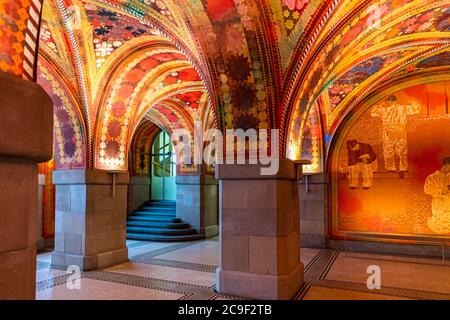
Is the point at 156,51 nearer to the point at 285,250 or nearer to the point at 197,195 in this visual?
the point at 285,250

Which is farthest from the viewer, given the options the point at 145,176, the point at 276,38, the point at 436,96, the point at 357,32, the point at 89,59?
the point at 145,176

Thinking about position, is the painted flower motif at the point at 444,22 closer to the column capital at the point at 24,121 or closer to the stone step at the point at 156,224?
the column capital at the point at 24,121

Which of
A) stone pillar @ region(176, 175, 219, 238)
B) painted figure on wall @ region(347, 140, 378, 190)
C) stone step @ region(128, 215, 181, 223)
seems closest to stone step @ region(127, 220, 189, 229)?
stone step @ region(128, 215, 181, 223)

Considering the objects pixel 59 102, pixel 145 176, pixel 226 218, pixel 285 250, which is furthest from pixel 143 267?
pixel 145 176

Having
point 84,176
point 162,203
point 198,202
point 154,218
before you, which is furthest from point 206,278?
point 162,203

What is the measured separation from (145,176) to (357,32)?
402 inches

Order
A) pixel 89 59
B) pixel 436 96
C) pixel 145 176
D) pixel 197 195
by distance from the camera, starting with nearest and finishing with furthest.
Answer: pixel 89 59 < pixel 436 96 < pixel 197 195 < pixel 145 176

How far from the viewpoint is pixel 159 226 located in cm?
1096

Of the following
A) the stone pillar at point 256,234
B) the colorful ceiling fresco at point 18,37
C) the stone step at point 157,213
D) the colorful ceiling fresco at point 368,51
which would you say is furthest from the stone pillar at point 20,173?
the stone step at point 157,213

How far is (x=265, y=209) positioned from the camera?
15.9ft

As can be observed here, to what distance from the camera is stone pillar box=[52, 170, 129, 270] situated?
656cm

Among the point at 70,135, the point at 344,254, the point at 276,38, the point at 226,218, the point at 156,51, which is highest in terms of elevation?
the point at 156,51

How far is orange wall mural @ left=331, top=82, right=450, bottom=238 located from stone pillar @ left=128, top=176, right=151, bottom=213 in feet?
24.3

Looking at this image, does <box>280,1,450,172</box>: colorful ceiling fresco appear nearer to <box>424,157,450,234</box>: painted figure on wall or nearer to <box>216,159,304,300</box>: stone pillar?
<box>216,159,304,300</box>: stone pillar
